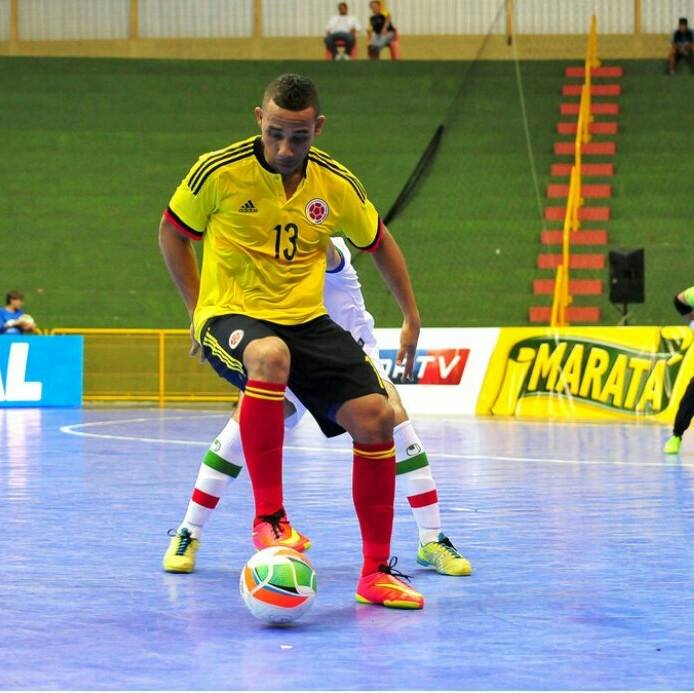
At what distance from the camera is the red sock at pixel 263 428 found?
564 centimetres

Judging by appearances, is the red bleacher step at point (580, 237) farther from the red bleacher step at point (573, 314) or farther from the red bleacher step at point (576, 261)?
the red bleacher step at point (573, 314)

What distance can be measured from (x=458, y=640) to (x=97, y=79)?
2831 centimetres

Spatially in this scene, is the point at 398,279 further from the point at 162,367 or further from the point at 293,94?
the point at 162,367

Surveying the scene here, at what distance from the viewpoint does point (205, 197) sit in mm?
6016

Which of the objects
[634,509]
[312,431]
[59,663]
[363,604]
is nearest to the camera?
[59,663]

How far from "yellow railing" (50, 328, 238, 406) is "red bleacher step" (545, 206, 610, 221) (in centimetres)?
788

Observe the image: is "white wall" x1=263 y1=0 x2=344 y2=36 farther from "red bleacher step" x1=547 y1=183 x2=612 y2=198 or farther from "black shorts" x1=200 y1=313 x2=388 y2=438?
"black shorts" x1=200 y1=313 x2=388 y2=438

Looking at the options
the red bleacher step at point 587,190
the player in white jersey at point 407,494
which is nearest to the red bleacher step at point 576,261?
the red bleacher step at point 587,190

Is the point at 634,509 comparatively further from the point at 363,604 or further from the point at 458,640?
the point at 458,640

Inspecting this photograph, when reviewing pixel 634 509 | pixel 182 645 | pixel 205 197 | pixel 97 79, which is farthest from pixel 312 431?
pixel 97 79

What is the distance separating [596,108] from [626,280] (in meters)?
10.2

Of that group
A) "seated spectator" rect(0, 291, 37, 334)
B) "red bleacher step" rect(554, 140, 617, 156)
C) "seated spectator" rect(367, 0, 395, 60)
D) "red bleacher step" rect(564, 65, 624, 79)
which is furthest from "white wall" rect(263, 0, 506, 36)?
"seated spectator" rect(0, 291, 37, 334)

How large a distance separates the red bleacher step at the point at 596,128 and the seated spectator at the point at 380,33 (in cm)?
432

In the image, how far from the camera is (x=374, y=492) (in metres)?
5.79
